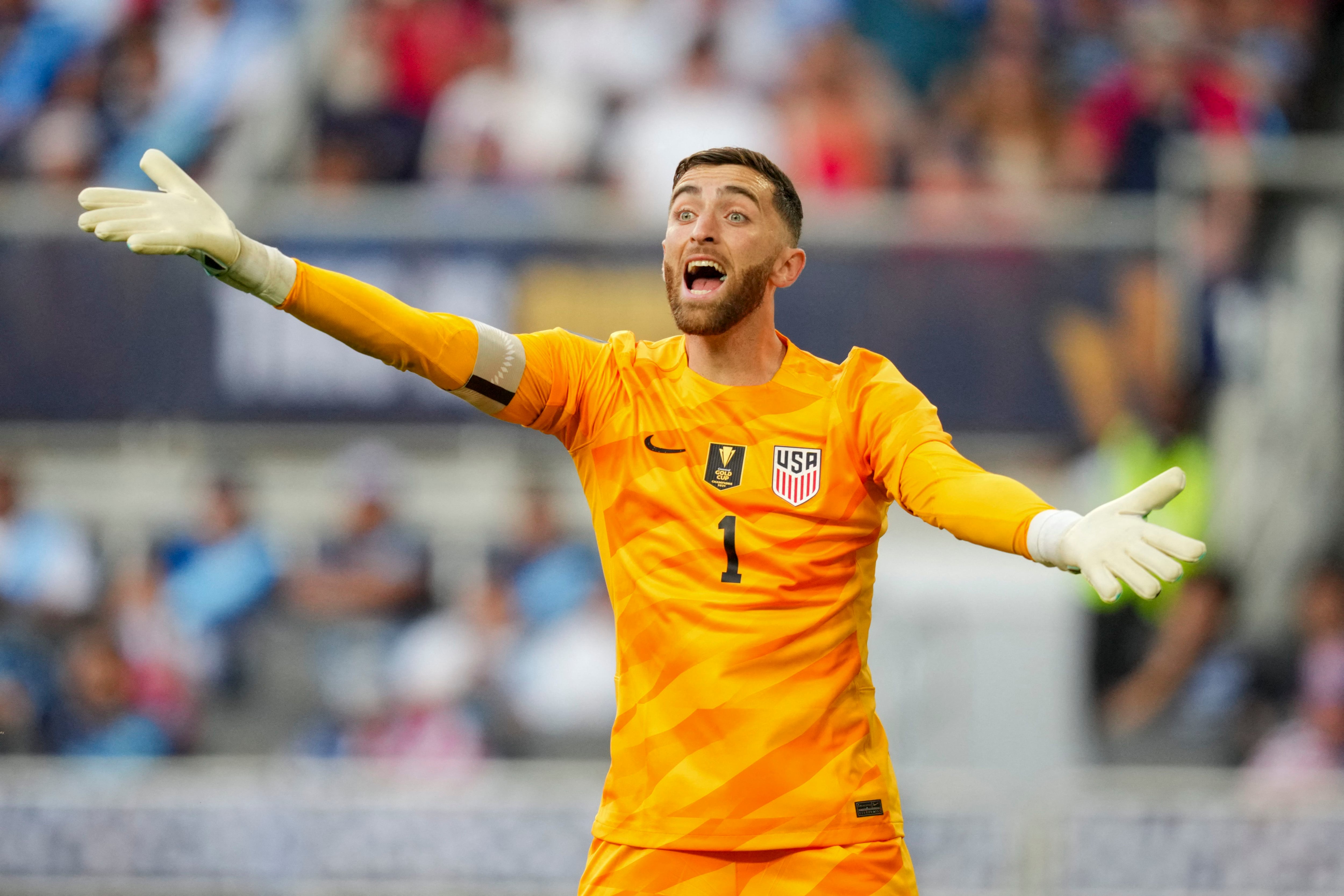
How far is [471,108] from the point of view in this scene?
11797 millimetres

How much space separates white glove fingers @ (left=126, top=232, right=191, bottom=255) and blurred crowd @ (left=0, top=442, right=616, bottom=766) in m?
5.91

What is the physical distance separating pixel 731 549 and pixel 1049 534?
0.91 meters

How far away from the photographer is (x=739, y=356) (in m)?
4.79

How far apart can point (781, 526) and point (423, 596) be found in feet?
20.3

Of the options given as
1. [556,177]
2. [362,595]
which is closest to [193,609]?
[362,595]

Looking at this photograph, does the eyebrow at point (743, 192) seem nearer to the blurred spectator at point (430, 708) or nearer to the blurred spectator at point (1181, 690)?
the blurred spectator at point (430, 708)

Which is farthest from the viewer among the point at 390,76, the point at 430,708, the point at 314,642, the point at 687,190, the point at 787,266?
A: the point at 390,76

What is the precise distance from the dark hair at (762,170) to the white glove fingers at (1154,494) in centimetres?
133

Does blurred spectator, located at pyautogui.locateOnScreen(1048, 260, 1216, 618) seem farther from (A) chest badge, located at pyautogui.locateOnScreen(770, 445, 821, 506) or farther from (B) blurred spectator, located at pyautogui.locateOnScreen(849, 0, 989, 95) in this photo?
(A) chest badge, located at pyautogui.locateOnScreen(770, 445, 821, 506)

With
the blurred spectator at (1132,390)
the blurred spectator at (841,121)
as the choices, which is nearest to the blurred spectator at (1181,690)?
the blurred spectator at (1132,390)

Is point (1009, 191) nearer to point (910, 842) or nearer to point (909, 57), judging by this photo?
point (909, 57)

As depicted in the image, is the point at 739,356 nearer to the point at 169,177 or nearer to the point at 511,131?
the point at 169,177

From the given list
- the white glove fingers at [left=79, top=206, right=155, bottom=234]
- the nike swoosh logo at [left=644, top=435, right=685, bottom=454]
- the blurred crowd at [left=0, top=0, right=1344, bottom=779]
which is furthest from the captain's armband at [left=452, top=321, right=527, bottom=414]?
the blurred crowd at [left=0, top=0, right=1344, bottom=779]

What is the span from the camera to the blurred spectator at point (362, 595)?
10.2 m
